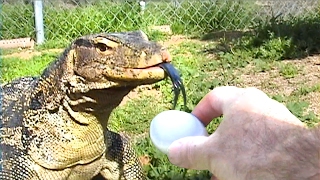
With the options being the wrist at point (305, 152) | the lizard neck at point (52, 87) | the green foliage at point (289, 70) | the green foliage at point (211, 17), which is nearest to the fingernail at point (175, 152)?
the wrist at point (305, 152)

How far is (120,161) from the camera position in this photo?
10.6 feet

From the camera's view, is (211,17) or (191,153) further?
(211,17)

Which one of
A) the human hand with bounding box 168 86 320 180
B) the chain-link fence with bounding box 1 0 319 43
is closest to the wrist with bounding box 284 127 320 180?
the human hand with bounding box 168 86 320 180

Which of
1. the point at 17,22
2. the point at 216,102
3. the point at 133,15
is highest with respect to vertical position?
the point at 216,102

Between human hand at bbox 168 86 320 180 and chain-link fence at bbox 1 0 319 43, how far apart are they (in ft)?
20.5

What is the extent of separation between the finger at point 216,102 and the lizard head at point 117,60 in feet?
2.15

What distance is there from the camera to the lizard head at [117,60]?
2.21 m

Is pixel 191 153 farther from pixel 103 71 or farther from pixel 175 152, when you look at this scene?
pixel 103 71

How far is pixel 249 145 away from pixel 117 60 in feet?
3.98

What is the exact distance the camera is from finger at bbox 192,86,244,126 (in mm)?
1350

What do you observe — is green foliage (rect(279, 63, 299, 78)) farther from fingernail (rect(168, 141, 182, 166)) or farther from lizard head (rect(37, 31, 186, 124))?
fingernail (rect(168, 141, 182, 166))

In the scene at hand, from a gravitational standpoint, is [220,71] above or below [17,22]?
below

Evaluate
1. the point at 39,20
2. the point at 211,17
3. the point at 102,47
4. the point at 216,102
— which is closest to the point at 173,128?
the point at 216,102

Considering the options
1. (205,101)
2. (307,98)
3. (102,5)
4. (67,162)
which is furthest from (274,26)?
(205,101)
